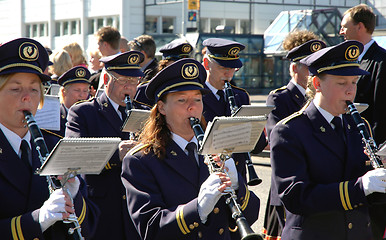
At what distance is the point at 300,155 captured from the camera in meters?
3.74

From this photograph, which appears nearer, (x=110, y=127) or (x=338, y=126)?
(x=338, y=126)

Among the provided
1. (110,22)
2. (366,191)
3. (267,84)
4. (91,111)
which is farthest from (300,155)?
(110,22)

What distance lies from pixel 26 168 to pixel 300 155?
5.23 ft

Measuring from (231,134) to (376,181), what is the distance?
2.80 ft

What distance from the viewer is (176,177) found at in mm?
3498

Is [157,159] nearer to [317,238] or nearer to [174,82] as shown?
[174,82]

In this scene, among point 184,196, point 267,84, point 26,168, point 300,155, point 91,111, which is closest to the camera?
point 26,168

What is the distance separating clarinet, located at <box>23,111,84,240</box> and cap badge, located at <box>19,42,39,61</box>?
303 millimetres

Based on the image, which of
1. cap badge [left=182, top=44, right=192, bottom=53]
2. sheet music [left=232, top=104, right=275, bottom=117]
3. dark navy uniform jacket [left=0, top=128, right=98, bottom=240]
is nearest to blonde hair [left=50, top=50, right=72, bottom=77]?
cap badge [left=182, top=44, right=192, bottom=53]

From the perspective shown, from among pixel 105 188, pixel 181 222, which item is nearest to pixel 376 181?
pixel 181 222

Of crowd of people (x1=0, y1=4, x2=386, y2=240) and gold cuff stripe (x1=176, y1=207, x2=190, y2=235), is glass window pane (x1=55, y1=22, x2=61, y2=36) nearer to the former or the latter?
crowd of people (x1=0, y1=4, x2=386, y2=240)

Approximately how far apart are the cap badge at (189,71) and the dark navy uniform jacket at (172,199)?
40 centimetres

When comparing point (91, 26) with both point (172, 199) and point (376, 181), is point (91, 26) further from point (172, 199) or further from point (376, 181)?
point (376, 181)

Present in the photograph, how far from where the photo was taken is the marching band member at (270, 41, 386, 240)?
3710 mm
